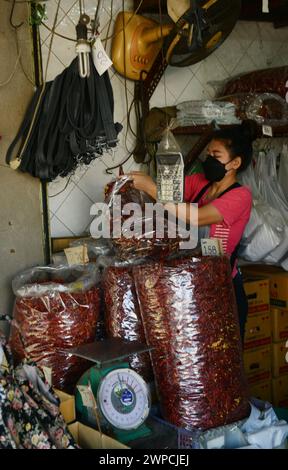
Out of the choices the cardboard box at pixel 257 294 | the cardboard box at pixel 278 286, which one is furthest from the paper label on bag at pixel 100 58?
the cardboard box at pixel 278 286

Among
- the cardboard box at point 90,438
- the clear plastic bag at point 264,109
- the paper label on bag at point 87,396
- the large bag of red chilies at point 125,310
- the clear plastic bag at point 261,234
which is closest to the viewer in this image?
the cardboard box at point 90,438

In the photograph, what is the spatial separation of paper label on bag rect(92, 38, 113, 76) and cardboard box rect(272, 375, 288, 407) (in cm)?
189

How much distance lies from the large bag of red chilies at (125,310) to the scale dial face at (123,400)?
9.3 inches

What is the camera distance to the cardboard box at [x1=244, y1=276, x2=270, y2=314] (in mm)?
2803

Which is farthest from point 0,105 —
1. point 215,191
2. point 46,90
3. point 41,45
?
point 215,191

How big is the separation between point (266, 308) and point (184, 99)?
1.19m

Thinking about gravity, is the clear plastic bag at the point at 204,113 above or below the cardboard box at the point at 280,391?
above

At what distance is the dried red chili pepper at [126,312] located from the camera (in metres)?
1.96

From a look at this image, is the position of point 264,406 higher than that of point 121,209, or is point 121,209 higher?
point 121,209

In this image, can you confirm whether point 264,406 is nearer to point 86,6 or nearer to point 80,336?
point 80,336

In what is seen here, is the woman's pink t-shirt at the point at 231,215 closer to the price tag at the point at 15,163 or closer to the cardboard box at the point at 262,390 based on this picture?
the price tag at the point at 15,163

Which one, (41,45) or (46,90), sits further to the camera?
(41,45)

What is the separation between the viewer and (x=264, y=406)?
6.41ft

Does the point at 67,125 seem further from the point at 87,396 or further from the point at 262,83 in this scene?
the point at 262,83
